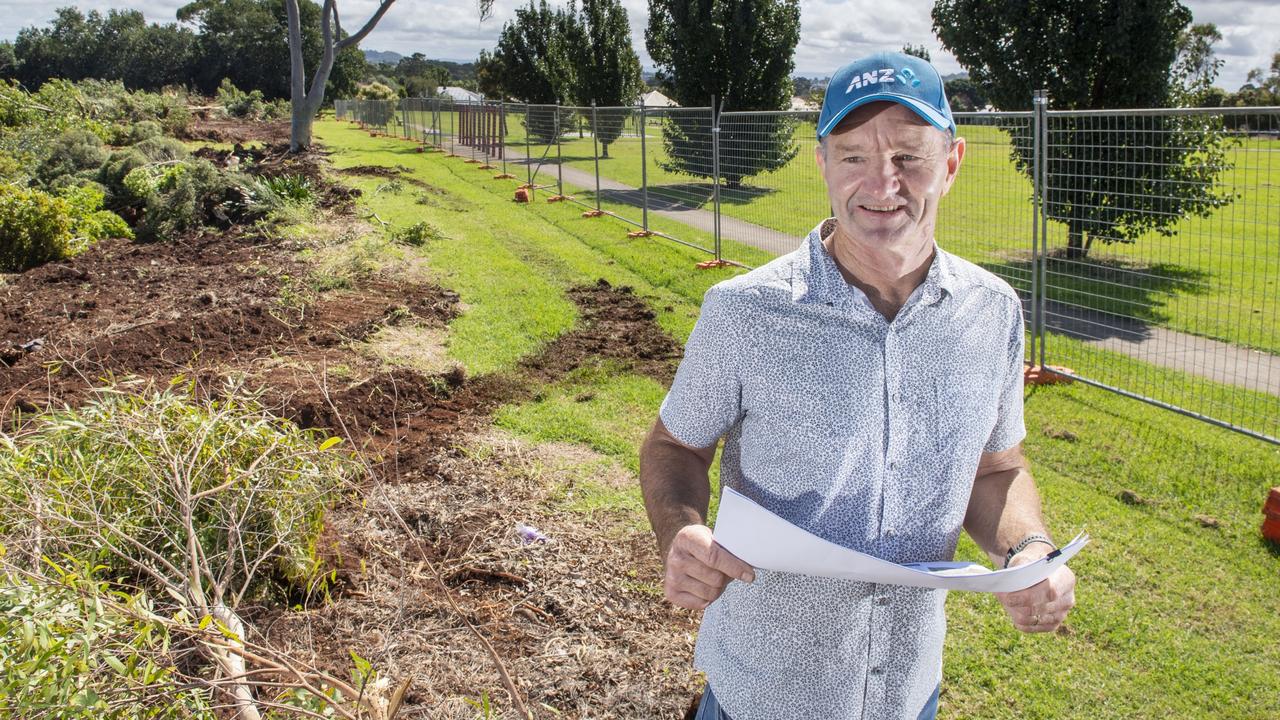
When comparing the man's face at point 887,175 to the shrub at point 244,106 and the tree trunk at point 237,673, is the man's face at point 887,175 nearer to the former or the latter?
the tree trunk at point 237,673

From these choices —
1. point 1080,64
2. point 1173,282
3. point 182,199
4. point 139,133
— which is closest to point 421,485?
point 1173,282

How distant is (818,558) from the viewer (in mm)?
1519

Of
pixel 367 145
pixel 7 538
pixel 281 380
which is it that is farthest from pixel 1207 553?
pixel 367 145

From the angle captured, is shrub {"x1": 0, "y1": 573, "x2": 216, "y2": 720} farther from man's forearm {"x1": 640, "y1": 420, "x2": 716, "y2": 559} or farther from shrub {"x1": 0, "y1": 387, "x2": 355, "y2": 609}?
man's forearm {"x1": 640, "y1": 420, "x2": 716, "y2": 559}

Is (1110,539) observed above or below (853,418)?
below

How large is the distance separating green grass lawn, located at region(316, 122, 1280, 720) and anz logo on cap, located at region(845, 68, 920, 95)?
8.52 ft

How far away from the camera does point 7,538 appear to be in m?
2.82

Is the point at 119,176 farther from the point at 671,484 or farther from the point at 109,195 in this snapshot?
the point at 671,484

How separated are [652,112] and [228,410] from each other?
10616mm

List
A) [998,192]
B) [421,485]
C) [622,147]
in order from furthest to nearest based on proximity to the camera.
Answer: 1. [622,147]
2. [998,192]
3. [421,485]

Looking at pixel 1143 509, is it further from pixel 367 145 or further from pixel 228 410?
pixel 367 145

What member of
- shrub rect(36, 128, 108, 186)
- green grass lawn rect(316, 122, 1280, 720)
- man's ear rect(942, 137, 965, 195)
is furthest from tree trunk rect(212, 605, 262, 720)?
shrub rect(36, 128, 108, 186)

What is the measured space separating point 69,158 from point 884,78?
1790 centimetres

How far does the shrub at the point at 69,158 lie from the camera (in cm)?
1540
